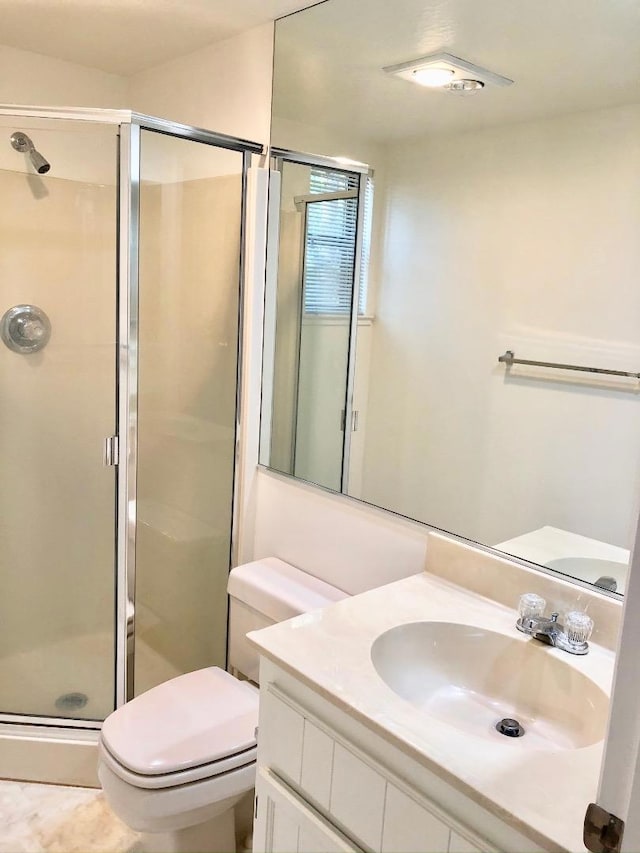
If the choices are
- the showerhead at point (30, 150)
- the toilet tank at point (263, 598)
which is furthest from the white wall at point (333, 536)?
the showerhead at point (30, 150)

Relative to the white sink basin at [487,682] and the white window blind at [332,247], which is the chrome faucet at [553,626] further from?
the white window blind at [332,247]

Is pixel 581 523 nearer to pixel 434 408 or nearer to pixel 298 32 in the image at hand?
pixel 434 408

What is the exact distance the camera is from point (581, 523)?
5.08ft

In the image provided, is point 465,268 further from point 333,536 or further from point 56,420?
point 56,420

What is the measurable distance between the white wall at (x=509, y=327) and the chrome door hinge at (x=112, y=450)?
0.78m

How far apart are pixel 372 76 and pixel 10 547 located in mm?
2111

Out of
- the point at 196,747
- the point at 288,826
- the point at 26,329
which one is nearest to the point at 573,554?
the point at 288,826

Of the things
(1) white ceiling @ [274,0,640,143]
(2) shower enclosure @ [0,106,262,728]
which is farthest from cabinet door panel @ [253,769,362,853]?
(1) white ceiling @ [274,0,640,143]

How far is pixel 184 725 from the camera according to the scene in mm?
1767

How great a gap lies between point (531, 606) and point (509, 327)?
2.25 ft

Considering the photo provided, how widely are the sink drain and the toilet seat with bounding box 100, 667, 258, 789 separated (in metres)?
0.67

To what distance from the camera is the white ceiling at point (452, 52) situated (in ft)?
4.73

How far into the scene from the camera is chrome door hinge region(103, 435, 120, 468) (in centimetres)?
216

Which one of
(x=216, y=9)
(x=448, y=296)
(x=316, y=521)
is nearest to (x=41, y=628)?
(x=316, y=521)
